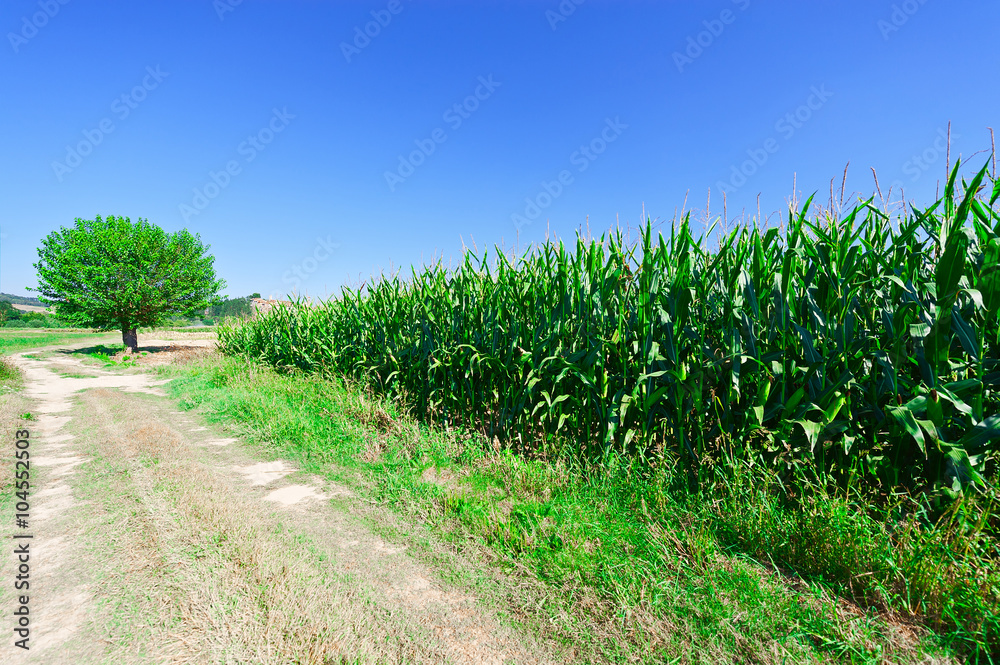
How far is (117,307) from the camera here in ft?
73.3

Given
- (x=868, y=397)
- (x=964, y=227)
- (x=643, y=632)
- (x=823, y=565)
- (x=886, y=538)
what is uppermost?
(x=964, y=227)

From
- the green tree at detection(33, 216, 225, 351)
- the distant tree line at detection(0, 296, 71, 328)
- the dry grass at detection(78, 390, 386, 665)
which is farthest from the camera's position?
the distant tree line at detection(0, 296, 71, 328)

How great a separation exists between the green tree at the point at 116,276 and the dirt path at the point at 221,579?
2342 cm

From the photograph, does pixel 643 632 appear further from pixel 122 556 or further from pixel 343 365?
pixel 343 365

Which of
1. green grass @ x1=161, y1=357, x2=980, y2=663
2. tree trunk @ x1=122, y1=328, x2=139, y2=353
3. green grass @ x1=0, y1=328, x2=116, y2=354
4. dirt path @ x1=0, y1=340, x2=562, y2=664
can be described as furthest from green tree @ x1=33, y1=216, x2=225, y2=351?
green grass @ x1=161, y1=357, x2=980, y2=663

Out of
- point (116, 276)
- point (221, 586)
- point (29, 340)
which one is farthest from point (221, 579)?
point (29, 340)

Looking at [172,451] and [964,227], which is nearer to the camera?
[964,227]

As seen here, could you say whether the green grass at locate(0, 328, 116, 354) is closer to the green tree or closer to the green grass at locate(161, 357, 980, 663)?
the green tree

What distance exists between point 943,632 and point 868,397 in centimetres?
123

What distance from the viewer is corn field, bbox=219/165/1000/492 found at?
2.41 m

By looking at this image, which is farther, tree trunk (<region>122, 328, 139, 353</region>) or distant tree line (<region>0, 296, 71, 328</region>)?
distant tree line (<region>0, 296, 71, 328</region>)

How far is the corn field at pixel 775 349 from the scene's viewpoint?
2414 mm

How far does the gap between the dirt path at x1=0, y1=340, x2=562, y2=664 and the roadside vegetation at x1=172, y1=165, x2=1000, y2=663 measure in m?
0.55

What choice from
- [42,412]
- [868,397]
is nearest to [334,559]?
[868,397]
